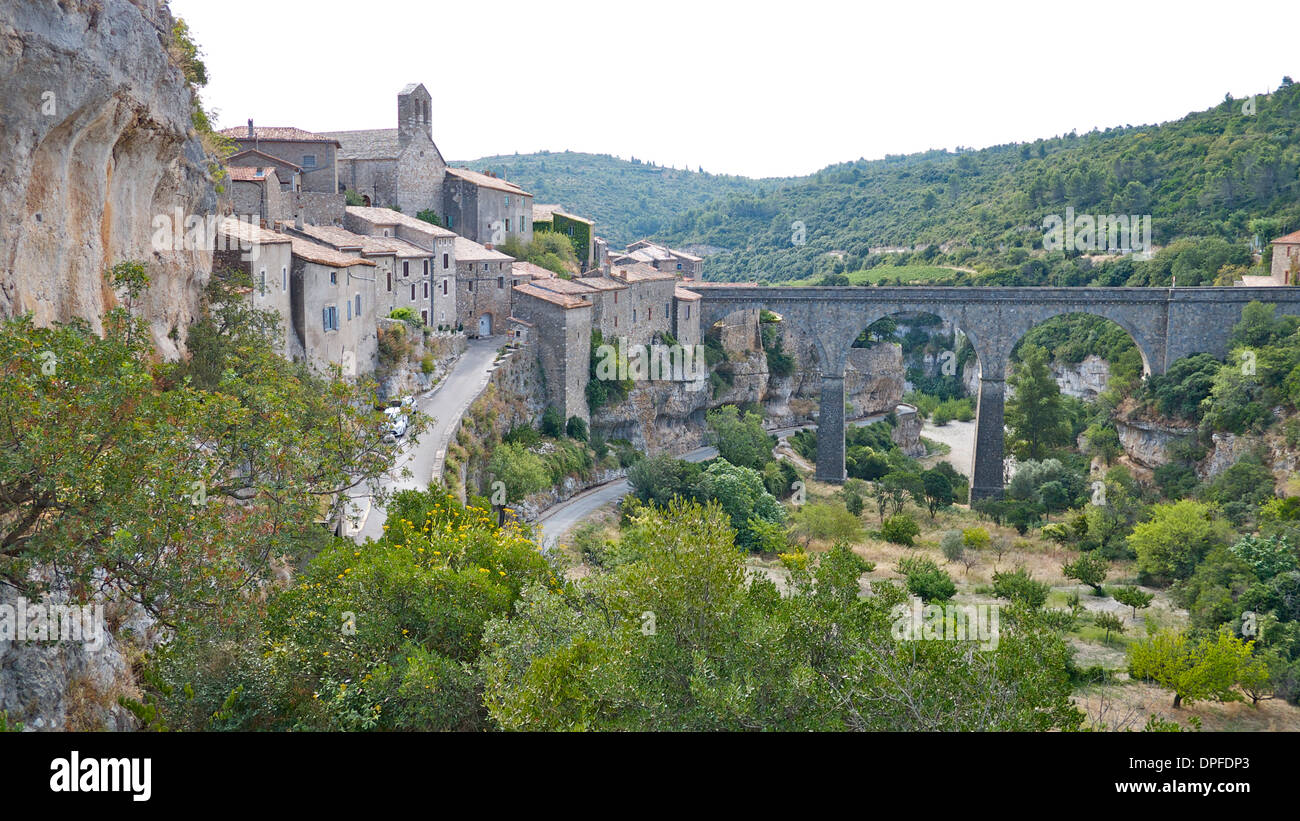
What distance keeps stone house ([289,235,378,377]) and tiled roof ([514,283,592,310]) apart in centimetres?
912

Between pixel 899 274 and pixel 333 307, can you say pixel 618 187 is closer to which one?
pixel 899 274

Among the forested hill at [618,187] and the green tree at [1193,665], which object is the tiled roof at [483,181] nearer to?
the green tree at [1193,665]

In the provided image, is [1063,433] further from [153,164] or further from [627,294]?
[153,164]

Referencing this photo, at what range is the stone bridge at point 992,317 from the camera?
51094 millimetres

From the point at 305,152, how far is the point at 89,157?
83.0ft

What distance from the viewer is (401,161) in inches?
1969

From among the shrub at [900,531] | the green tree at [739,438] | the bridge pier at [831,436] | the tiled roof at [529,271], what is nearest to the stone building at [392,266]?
the tiled roof at [529,271]

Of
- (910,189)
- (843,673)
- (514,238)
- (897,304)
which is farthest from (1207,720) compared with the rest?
(910,189)

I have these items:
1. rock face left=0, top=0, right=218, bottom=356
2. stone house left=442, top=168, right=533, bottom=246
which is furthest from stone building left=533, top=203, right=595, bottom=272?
rock face left=0, top=0, right=218, bottom=356

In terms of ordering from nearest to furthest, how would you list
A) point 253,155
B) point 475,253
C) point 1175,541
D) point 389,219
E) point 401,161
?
point 1175,541 → point 253,155 → point 389,219 → point 475,253 → point 401,161

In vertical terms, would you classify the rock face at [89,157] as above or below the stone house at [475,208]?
below

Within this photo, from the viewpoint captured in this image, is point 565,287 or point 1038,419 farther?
point 1038,419

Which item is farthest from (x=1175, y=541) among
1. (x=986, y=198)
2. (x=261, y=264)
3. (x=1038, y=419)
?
(x=986, y=198)

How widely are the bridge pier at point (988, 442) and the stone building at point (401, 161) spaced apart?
97.6 ft
